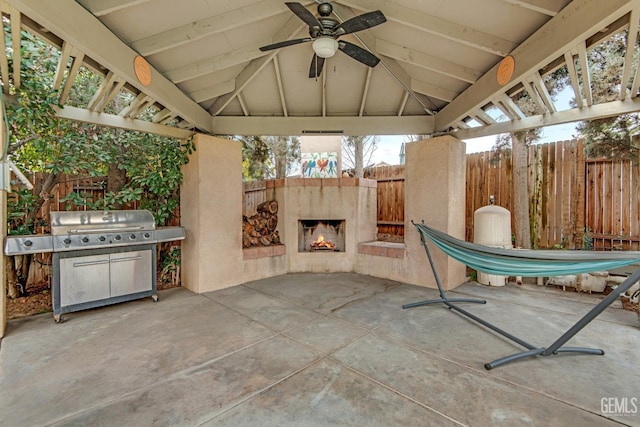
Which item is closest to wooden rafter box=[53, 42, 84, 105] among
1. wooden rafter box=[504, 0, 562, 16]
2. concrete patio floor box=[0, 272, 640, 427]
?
concrete patio floor box=[0, 272, 640, 427]

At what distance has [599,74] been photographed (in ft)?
13.8

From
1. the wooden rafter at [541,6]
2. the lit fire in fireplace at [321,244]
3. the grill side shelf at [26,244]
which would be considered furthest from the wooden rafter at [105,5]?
the lit fire in fireplace at [321,244]

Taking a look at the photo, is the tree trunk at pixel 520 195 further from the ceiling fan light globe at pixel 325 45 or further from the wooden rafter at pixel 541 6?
the ceiling fan light globe at pixel 325 45

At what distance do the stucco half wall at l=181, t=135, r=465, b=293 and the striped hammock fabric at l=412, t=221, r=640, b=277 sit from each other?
1.49 metres

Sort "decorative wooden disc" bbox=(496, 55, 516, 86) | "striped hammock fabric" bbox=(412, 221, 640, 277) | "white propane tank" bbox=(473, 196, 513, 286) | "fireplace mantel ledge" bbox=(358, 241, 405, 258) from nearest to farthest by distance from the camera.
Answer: "striped hammock fabric" bbox=(412, 221, 640, 277), "decorative wooden disc" bbox=(496, 55, 516, 86), "white propane tank" bbox=(473, 196, 513, 286), "fireplace mantel ledge" bbox=(358, 241, 405, 258)

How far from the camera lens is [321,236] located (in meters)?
5.79

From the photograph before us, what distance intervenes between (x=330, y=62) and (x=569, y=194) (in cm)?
435

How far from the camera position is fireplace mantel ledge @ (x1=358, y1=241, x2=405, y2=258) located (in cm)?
495

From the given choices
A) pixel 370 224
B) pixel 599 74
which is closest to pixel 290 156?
pixel 370 224

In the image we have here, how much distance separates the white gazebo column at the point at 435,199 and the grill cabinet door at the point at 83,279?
4.34 m

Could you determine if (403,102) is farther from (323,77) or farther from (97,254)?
(97,254)

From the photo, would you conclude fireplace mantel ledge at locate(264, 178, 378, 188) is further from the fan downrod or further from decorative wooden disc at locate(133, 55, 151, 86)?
the fan downrod

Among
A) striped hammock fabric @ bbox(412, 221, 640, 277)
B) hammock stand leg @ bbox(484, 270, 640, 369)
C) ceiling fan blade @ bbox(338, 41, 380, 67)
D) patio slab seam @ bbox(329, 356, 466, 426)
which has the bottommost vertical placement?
patio slab seam @ bbox(329, 356, 466, 426)

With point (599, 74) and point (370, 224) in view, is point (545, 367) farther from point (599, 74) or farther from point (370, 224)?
point (599, 74)
